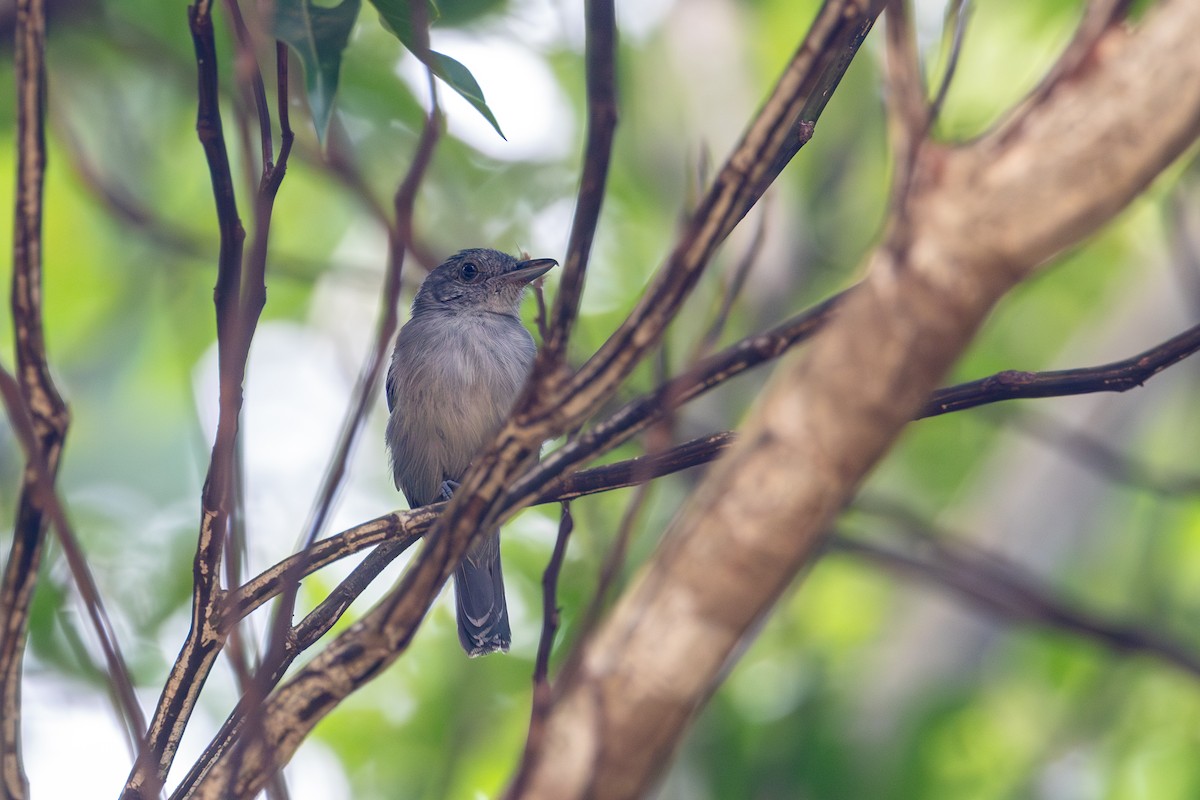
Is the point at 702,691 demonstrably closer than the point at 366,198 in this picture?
Yes

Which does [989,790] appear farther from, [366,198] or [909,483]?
[366,198]

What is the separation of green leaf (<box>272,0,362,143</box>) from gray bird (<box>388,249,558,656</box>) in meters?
2.95

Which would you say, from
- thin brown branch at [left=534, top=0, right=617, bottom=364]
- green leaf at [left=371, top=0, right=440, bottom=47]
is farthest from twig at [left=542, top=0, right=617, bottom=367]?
green leaf at [left=371, top=0, right=440, bottom=47]

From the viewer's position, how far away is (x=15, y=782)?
231cm

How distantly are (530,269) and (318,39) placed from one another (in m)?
3.60

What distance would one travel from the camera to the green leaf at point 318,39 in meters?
2.56

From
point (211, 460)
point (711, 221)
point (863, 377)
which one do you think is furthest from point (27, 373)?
point (863, 377)

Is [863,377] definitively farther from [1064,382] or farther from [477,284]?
[477,284]

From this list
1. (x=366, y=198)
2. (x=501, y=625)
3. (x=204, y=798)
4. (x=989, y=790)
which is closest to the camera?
(x=204, y=798)

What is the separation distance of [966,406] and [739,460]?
108 centimetres

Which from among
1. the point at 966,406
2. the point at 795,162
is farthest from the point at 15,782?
the point at 795,162

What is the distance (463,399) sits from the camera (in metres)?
5.79

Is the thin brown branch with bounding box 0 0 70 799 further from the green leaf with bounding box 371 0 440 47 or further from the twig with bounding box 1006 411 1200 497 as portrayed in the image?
the twig with bounding box 1006 411 1200 497

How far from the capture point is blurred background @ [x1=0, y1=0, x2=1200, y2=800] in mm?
5926
